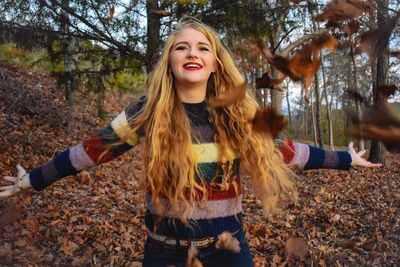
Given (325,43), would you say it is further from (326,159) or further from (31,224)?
(31,224)

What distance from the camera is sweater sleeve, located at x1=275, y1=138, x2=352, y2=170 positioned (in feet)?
8.80

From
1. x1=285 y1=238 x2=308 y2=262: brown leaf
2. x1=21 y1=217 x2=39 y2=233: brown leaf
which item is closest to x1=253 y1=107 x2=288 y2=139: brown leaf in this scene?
x1=285 y1=238 x2=308 y2=262: brown leaf

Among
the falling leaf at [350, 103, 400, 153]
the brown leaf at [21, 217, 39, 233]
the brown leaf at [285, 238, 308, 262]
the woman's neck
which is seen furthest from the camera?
the brown leaf at [21, 217, 39, 233]

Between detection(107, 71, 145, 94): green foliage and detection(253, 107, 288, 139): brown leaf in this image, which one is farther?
detection(107, 71, 145, 94): green foliage

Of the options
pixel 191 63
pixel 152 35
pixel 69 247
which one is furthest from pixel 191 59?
pixel 152 35

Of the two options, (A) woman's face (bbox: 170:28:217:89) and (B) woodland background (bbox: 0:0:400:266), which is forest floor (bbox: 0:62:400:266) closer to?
(B) woodland background (bbox: 0:0:400:266)

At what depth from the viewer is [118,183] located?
288 inches

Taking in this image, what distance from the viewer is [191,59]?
2512mm

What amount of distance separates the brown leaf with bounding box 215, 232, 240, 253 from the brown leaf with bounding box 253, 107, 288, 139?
3.12 feet

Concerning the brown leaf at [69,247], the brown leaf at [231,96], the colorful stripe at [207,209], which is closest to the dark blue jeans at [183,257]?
the colorful stripe at [207,209]

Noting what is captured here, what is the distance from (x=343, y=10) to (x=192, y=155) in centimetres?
121

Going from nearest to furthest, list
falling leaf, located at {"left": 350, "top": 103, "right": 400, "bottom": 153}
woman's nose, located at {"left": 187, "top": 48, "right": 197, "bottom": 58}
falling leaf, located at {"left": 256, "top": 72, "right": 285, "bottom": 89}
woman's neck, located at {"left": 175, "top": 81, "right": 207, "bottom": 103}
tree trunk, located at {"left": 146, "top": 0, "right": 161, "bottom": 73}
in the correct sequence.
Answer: falling leaf, located at {"left": 350, "top": 103, "right": 400, "bottom": 153}
falling leaf, located at {"left": 256, "top": 72, "right": 285, "bottom": 89}
woman's nose, located at {"left": 187, "top": 48, "right": 197, "bottom": 58}
woman's neck, located at {"left": 175, "top": 81, "right": 207, "bottom": 103}
tree trunk, located at {"left": 146, "top": 0, "right": 161, "bottom": 73}

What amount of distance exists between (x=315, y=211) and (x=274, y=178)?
3562 millimetres

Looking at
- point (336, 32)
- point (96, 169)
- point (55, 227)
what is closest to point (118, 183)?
point (96, 169)
